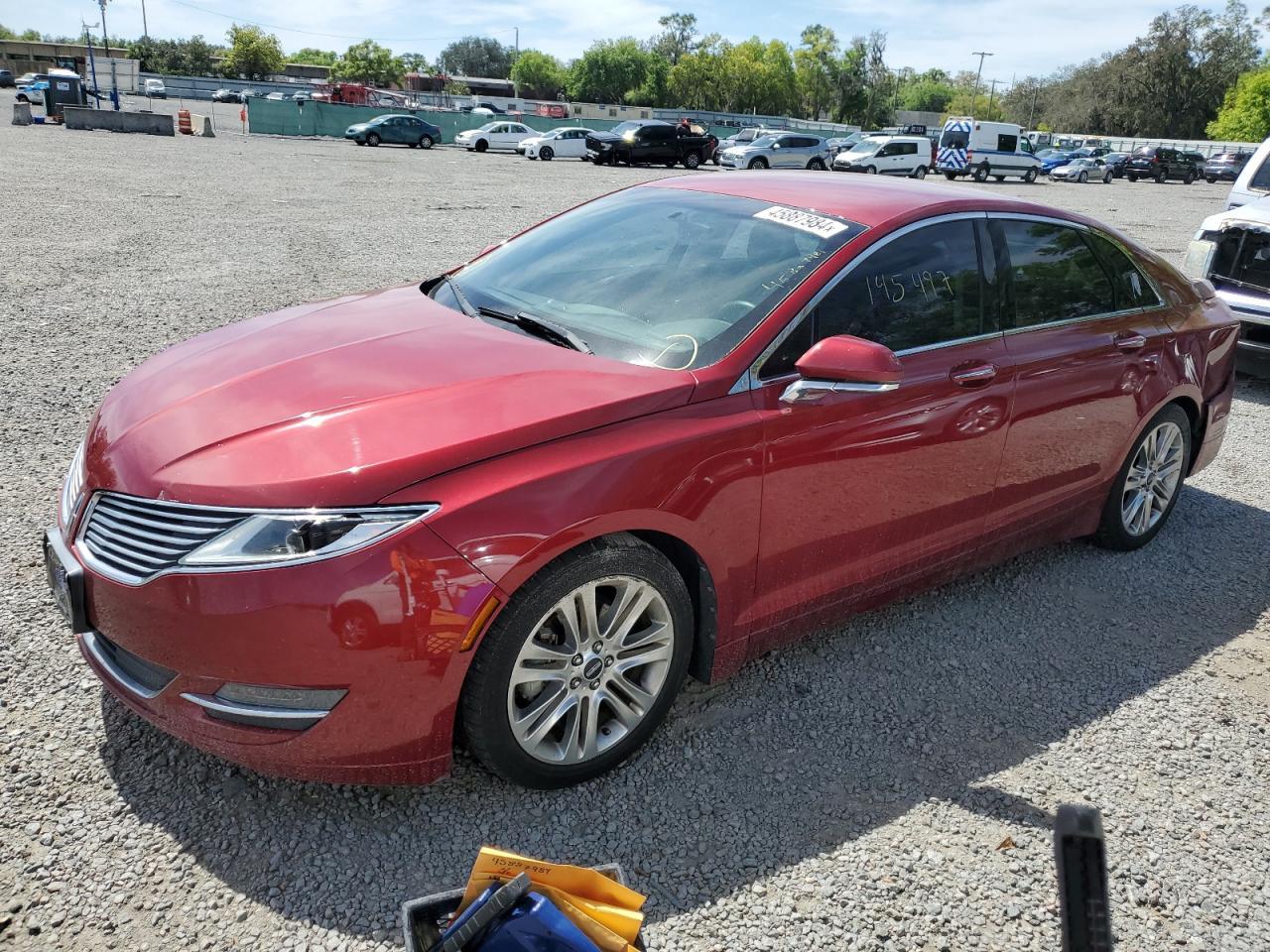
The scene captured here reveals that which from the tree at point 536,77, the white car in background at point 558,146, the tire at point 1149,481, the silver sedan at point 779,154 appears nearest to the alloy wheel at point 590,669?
the tire at point 1149,481

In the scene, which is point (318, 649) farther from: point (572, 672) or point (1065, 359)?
point (1065, 359)

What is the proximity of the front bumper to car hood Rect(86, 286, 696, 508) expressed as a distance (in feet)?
0.66

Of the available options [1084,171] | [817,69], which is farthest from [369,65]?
[1084,171]

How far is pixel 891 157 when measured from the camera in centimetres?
3603

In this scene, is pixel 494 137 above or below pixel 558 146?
above

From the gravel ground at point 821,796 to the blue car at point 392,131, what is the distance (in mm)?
37887

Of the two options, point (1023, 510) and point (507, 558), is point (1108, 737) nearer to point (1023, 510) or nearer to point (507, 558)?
point (1023, 510)

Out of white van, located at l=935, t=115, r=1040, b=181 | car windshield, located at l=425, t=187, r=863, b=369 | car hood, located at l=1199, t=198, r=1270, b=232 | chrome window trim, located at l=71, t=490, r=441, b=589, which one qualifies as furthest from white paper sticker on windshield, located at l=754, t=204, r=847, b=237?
white van, located at l=935, t=115, r=1040, b=181

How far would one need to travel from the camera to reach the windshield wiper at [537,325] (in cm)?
309

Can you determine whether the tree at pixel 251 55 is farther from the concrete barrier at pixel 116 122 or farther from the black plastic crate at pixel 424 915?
the black plastic crate at pixel 424 915

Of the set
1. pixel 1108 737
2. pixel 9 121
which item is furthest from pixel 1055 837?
pixel 9 121

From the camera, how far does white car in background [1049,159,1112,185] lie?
41312mm

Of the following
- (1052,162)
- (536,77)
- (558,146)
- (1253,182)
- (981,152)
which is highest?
(536,77)

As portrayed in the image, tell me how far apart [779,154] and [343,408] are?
36288 millimetres
